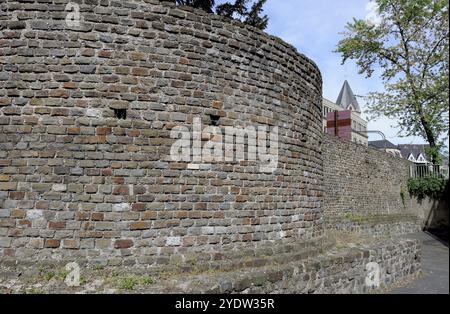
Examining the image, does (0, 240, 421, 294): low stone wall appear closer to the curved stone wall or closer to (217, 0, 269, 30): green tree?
the curved stone wall

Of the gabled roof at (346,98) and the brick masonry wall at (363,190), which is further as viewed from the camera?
the gabled roof at (346,98)

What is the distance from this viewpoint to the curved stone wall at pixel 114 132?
15.8 ft

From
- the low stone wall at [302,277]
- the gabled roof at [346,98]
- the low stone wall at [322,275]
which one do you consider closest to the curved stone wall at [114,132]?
the low stone wall at [302,277]

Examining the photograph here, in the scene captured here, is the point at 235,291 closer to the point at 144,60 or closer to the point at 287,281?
the point at 287,281

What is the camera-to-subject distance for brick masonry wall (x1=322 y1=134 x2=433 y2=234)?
14.4m

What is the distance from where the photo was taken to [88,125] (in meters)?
5.00

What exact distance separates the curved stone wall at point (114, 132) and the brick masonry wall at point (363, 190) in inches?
296

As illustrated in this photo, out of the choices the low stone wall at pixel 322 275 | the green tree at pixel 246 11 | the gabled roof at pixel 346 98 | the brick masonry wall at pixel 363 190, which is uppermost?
the gabled roof at pixel 346 98

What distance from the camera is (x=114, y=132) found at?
199 inches

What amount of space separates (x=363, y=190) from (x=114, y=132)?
14.5m

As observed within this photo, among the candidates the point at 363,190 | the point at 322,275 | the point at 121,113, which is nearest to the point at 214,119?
the point at 121,113

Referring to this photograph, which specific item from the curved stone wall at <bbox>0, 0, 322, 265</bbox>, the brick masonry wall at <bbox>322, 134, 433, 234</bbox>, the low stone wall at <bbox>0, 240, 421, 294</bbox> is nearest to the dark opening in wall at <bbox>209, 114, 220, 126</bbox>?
the curved stone wall at <bbox>0, 0, 322, 265</bbox>

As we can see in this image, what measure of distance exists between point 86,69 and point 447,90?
15.0 ft

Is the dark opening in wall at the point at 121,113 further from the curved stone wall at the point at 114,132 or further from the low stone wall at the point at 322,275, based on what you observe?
the low stone wall at the point at 322,275
